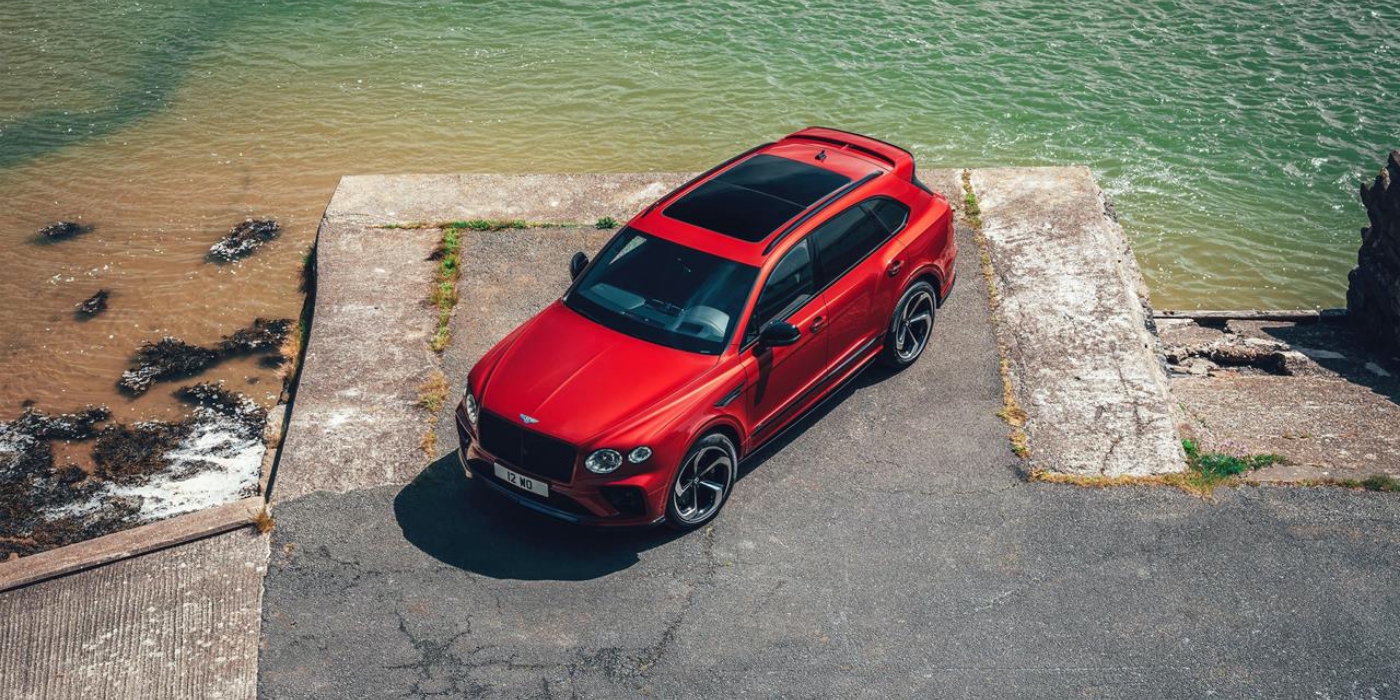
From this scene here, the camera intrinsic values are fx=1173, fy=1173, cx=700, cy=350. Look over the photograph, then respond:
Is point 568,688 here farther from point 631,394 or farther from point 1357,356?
point 1357,356

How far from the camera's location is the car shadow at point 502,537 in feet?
25.8

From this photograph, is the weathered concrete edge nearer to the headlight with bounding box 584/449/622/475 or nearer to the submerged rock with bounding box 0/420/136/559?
the submerged rock with bounding box 0/420/136/559

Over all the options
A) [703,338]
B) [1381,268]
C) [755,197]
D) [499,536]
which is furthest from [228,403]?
[1381,268]

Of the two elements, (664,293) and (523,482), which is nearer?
(523,482)

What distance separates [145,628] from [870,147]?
6.69 m

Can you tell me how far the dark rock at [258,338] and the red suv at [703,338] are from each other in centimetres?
440

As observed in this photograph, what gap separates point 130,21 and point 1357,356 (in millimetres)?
19170

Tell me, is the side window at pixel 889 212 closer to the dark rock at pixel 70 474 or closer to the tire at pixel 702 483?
the tire at pixel 702 483

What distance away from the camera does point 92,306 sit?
12742 mm

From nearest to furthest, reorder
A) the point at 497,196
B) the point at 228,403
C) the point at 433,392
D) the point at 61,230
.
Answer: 1. the point at 433,392
2. the point at 228,403
3. the point at 497,196
4. the point at 61,230

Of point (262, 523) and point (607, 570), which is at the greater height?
point (607, 570)

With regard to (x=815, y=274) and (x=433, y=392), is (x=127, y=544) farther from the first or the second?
(x=815, y=274)

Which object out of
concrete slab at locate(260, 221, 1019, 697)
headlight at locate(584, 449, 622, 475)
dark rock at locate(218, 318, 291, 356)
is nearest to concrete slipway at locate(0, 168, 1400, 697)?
concrete slab at locate(260, 221, 1019, 697)

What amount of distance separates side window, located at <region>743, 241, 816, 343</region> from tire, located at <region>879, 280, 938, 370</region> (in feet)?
3.50
